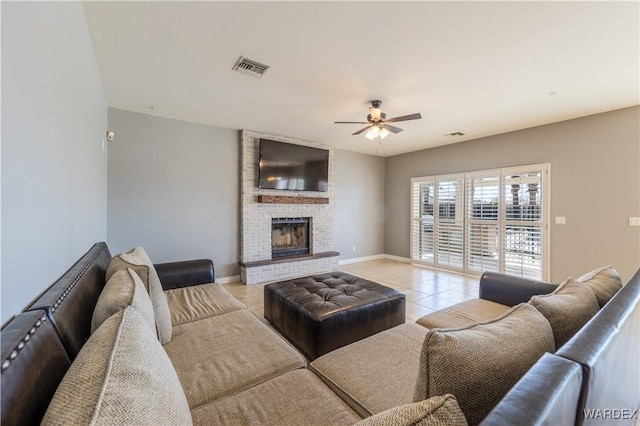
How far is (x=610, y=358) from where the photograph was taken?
0.79m

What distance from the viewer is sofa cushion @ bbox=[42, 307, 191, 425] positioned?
0.49 meters

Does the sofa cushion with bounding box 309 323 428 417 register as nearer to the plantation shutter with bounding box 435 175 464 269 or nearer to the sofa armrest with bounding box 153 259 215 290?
the sofa armrest with bounding box 153 259 215 290

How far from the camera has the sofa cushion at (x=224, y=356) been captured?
1216 mm

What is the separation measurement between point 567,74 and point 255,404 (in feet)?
12.3

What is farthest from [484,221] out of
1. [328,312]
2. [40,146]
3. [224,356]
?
[40,146]

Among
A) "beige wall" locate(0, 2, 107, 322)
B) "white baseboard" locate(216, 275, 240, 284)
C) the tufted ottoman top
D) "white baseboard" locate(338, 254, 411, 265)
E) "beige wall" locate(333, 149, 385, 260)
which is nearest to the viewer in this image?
"beige wall" locate(0, 2, 107, 322)

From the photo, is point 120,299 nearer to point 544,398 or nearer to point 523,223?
point 544,398

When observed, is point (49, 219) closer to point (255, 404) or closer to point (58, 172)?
point (58, 172)

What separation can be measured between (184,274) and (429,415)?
276 cm

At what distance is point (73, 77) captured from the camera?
1.59 meters

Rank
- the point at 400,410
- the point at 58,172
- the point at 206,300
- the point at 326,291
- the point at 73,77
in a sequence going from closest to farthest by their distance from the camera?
the point at 400,410 < the point at 58,172 < the point at 73,77 < the point at 206,300 < the point at 326,291

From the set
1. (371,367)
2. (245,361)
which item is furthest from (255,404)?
(371,367)

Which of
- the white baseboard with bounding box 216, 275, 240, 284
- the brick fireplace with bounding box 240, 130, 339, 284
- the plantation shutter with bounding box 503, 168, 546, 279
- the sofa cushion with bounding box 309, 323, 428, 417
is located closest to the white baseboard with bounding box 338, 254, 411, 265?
the brick fireplace with bounding box 240, 130, 339, 284

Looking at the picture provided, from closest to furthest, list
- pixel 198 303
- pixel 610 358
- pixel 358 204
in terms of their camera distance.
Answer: pixel 610 358
pixel 198 303
pixel 358 204
